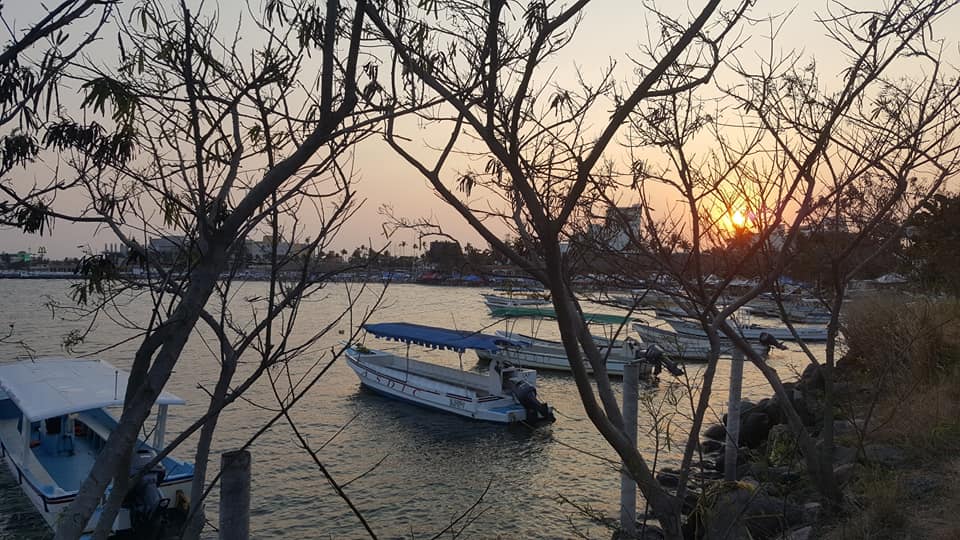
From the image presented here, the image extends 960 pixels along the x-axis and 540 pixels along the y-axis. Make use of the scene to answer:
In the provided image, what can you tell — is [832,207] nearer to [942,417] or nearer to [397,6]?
[942,417]

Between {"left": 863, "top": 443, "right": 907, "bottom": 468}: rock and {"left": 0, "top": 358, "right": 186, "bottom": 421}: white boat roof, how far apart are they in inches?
454

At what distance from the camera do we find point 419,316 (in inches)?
2143

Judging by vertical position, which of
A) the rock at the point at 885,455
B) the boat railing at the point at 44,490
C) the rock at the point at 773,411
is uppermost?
the rock at the point at 885,455

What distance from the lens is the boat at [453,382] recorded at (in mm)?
20797

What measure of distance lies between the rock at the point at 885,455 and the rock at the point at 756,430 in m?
6.02

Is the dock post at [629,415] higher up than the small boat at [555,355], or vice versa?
the dock post at [629,415]

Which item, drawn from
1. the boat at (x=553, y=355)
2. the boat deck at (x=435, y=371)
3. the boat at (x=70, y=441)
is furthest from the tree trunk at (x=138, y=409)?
the boat at (x=553, y=355)

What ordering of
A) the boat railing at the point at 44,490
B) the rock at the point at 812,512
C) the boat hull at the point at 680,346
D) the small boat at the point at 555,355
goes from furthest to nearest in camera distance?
the small boat at the point at 555,355, the boat railing at the point at 44,490, the rock at the point at 812,512, the boat hull at the point at 680,346

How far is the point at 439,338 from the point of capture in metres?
25.3

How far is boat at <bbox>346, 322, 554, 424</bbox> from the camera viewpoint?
2080 cm

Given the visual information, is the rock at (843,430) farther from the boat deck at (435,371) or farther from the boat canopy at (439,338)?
the boat canopy at (439,338)

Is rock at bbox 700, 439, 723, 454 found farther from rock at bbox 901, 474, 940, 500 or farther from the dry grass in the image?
rock at bbox 901, 474, 940, 500

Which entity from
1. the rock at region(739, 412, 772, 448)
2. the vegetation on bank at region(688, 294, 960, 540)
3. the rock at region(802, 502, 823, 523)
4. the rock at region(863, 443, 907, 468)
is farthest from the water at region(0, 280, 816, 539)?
the rock at region(863, 443, 907, 468)

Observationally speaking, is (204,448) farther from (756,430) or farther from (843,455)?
(756,430)
